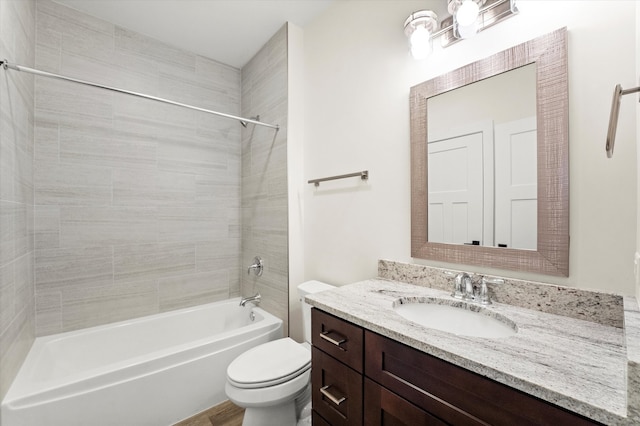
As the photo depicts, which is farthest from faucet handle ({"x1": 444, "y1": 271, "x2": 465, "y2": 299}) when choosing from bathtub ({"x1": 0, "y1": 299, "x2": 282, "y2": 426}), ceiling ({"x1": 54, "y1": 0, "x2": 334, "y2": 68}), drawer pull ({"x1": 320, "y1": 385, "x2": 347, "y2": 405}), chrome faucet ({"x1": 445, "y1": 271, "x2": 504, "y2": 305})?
ceiling ({"x1": 54, "y1": 0, "x2": 334, "y2": 68})

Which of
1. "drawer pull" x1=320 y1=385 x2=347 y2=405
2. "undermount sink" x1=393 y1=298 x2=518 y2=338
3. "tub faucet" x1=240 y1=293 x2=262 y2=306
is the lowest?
"tub faucet" x1=240 y1=293 x2=262 y2=306

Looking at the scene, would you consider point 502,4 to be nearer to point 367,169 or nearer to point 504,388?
point 367,169

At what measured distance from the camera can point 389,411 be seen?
836mm

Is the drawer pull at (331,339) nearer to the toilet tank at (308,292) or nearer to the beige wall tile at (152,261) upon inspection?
the toilet tank at (308,292)

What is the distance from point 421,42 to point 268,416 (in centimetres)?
196

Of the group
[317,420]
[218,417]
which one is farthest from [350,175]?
[218,417]

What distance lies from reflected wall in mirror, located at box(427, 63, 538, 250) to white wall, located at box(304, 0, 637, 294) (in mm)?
120

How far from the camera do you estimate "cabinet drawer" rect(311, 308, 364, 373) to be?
0.94 meters

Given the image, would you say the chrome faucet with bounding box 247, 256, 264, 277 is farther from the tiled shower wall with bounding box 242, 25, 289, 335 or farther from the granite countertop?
the granite countertop

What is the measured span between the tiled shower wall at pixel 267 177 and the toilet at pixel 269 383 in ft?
1.71

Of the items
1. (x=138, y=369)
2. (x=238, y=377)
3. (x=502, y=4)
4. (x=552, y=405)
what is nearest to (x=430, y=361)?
(x=552, y=405)

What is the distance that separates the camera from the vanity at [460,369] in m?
0.56

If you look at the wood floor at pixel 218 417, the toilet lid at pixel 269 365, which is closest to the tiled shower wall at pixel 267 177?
the toilet lid at pixel 269 365

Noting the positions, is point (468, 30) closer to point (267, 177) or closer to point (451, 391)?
point (451, 391)
